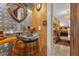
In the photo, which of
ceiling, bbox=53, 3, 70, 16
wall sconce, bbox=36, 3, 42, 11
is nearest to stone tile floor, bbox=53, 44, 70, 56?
ceiling, bbox=53, 3, 70, 16

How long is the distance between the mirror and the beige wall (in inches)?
5.3

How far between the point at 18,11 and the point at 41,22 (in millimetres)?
334

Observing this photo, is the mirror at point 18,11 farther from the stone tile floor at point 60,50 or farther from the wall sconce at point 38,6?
the stone tile floor at point 60,50

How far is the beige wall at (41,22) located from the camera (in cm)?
174

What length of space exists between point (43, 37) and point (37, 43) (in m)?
0.11

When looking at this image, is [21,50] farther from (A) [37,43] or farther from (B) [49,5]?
(B) [49,5]

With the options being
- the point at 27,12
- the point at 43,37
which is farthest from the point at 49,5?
the point at 43,37

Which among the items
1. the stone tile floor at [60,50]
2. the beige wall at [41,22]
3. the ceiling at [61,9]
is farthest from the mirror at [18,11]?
the stone tile floor at [60,50]

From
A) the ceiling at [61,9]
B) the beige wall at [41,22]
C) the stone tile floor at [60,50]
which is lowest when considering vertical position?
the stone tile floor at [60,50]

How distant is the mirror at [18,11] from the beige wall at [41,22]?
135 mm

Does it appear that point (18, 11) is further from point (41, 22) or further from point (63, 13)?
point (63, 13)

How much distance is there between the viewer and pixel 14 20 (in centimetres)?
177

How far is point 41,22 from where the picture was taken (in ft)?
5.77

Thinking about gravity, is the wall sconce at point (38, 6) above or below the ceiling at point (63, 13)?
above
